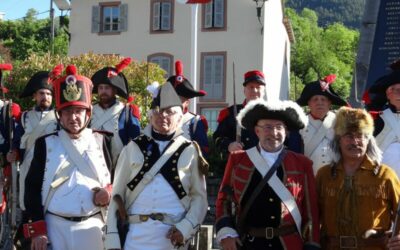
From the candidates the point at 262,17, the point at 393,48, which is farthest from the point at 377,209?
the point at 262,17

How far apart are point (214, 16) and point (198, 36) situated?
3.65 ft

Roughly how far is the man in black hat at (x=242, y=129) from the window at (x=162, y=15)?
899 inches

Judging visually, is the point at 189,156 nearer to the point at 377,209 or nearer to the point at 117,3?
the point at 377,209

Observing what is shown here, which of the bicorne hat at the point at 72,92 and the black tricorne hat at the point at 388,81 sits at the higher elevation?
the black tricorne hat at the point at 388,81

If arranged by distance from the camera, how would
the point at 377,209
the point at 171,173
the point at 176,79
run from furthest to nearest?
the point at 176,79
the point at 171,173
the point at 377,209

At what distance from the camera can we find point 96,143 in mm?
4973

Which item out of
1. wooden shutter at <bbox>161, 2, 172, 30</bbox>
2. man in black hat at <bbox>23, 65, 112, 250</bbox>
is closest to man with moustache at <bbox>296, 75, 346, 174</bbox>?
man in black hat at <bbox>23, 65, 112, 250</bbox>

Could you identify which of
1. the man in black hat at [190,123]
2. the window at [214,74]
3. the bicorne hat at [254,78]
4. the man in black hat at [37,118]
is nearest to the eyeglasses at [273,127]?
the bicorne hat at [254,78]

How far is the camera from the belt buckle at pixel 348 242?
14.4 ft

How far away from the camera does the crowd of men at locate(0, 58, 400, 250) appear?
4.40m

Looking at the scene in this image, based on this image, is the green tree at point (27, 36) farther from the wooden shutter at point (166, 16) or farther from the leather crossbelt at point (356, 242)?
the leather crossbelt at point (356, 242)

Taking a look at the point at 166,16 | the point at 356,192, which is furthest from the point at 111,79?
the point at 166,16

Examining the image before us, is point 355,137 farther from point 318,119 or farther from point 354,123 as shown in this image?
point 318,119

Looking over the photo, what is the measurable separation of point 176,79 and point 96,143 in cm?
189
